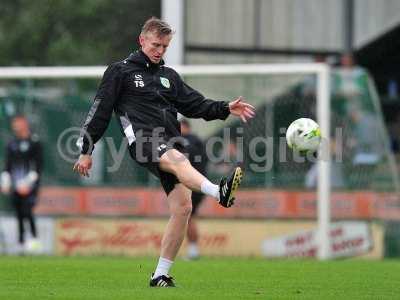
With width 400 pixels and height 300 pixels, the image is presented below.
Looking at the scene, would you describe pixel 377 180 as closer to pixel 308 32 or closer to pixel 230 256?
pixel 230 256

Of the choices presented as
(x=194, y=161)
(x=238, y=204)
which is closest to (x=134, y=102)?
(x=194, y=161)

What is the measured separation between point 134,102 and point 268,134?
893 cm

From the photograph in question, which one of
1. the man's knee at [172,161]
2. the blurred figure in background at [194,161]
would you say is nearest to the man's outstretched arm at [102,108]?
the man's knee at [172,161]

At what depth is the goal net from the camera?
18453 millimetres

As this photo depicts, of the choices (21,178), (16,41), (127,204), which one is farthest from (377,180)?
(16,41)

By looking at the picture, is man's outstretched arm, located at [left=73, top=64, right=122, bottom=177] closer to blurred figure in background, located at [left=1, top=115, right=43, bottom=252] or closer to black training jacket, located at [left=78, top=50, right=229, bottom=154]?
black training jacket, located at [left=78, top=50, right=229, bottom=154]

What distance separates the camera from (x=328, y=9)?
87.8 feet

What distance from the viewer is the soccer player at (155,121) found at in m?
9.53

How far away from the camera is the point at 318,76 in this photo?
18.3m

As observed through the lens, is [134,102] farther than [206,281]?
No

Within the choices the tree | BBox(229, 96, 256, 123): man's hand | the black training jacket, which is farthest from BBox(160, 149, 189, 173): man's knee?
the tree

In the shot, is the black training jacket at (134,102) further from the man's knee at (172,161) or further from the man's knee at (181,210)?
the man's knee at (181,210)

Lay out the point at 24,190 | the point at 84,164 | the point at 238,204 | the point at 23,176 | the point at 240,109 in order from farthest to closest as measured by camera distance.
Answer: the point at 23,176
the point at 24,190
the point at 238,204
the point at 240,109
the point at 84,164

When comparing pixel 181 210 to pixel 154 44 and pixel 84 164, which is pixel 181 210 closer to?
pixel 84 164
